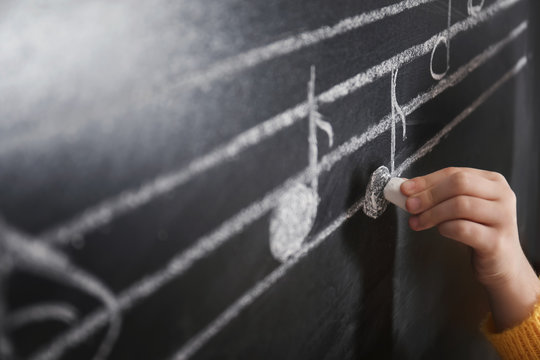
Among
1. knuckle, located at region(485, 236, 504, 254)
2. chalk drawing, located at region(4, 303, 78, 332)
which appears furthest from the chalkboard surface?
knuckle, located at region(485, 236, 504, 254)

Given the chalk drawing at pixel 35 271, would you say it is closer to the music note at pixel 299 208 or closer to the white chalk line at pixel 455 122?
the music note at pixel 299 208

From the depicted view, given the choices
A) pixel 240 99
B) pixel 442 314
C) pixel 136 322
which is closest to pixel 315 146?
pixel 240 99

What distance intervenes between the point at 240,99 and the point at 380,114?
243 millimetres

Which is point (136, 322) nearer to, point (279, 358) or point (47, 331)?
point (47, 331)

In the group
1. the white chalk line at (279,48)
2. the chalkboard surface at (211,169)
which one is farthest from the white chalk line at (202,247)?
the white chalk line at (279,48)

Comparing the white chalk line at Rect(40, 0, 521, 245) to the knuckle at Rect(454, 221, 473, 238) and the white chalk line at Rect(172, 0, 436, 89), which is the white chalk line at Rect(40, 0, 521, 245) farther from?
the knuckle at Rect(454, 221, 473, 238)

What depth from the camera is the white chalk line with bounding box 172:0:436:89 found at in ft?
1.14

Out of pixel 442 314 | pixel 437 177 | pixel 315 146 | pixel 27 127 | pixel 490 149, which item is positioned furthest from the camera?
pixel 490 149

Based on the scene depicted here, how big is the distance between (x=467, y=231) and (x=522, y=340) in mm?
264

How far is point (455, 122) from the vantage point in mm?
778

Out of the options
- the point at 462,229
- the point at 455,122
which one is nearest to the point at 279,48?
the point at 462,229

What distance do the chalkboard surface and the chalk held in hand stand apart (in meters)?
0.01

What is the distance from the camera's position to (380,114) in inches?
22.5

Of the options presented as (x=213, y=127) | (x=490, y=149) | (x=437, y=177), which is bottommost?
(x=490, y=149)
